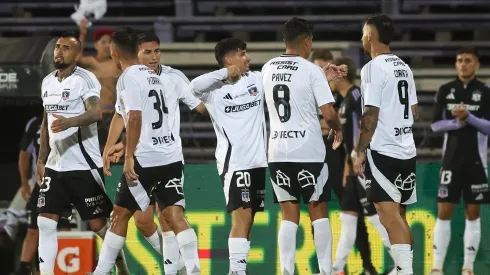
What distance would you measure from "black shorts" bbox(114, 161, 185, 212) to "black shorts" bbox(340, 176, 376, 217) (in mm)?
2542

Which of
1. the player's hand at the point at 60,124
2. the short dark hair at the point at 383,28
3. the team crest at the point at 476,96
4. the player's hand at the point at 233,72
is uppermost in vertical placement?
the short dark hair at the point at 383,28

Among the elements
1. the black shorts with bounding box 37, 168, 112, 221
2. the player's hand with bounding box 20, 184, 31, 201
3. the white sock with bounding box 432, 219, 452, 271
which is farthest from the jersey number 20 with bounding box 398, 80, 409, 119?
the player's hand with bounding box 20, 184, 31, 201

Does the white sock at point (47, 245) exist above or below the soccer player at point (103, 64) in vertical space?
below

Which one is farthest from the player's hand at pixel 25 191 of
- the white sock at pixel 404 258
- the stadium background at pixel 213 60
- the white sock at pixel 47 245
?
the white sock at pixel 404 258

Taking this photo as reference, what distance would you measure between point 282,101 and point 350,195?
2475 mm

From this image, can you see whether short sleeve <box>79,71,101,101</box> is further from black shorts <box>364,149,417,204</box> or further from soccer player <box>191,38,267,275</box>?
black shorts <box>364,149,417,204</box>

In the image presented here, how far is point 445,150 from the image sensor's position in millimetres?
11633

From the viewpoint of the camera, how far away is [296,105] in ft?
30.5

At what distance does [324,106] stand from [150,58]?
1632mm

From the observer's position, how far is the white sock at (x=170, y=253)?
9617mm

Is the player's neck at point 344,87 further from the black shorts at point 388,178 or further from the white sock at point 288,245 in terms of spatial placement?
the white sock at point 288,245

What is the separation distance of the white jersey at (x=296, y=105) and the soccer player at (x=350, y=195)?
2103mm

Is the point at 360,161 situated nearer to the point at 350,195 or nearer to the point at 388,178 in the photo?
the point at 388,178

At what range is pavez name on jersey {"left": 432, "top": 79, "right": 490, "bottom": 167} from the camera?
11539 millimetres
